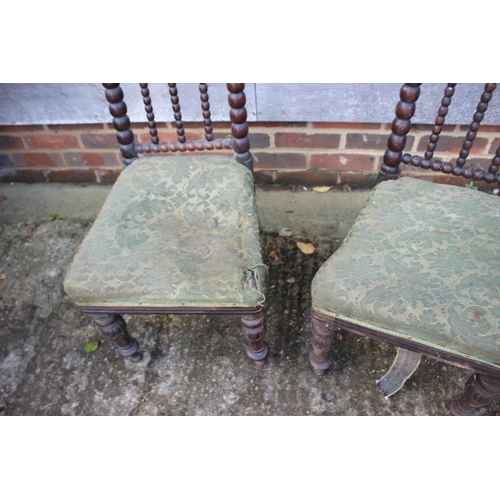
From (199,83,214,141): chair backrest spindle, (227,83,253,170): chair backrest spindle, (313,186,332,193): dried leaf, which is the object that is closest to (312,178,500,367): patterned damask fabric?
(227,83,253,170): chair backrest spindle

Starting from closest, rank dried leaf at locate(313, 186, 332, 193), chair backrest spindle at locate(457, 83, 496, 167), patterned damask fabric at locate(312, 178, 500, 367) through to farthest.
Answer: patterned damask fabric at locate(312, 178, 500, 367) < chair backrest spindle at locate(457, 83, 496, 167) < dried leaf at locate(313, 186, 332, 193)

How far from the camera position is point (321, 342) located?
1254 millimetres

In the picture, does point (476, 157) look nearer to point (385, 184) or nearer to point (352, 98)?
point (352, 98)

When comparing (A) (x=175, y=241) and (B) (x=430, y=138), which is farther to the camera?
(B) (x=430, y=138)

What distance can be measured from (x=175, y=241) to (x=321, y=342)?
513mm

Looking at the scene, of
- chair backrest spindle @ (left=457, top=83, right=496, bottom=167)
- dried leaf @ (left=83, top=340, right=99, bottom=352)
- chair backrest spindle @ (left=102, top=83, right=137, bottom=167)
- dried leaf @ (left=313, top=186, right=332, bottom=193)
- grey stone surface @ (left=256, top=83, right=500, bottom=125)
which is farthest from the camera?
dried leaf @ (left=313, top=186, right=332, bottom=193)

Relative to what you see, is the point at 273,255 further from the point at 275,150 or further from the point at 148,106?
the point at 148,106

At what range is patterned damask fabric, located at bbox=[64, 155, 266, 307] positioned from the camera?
112 cm

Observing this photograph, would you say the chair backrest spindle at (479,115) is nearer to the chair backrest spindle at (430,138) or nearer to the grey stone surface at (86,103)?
the chair backrest spindle at (430,138)

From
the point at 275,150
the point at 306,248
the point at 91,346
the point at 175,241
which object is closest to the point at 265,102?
the point at 275,150

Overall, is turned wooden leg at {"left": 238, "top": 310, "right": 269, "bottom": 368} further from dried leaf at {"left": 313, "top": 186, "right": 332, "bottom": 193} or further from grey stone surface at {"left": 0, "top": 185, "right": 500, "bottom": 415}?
dried leaf at {"left": 313, "top": 186, "right": 332, "bottom": 193}

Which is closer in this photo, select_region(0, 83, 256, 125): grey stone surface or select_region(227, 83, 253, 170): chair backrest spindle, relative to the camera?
select_region(227, 83, 253, 170): chair backrest spindle

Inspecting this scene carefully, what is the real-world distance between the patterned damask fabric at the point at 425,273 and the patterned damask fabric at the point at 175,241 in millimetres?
237

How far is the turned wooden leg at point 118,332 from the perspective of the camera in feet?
4.17
